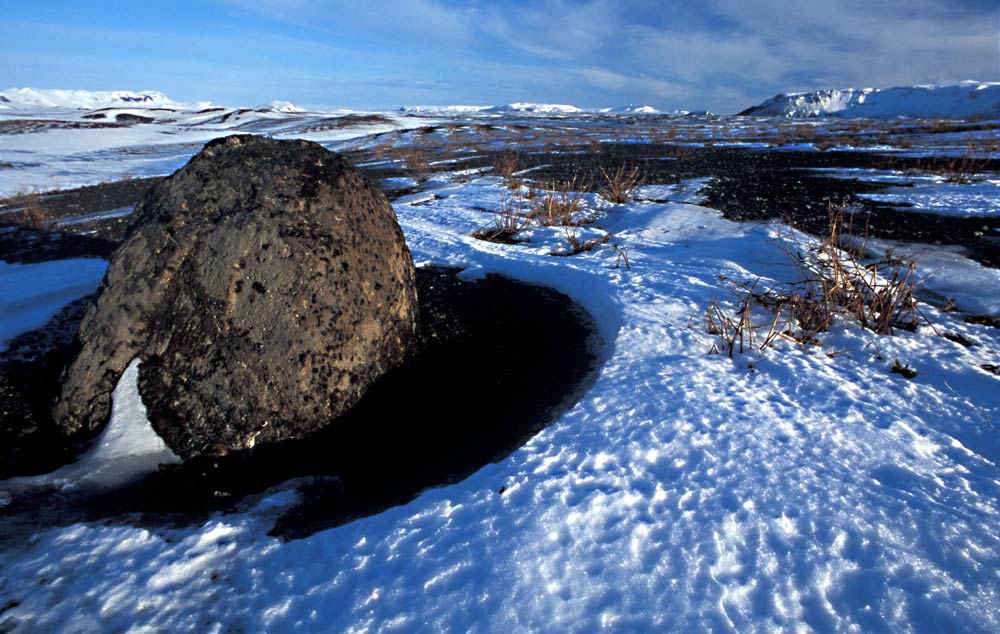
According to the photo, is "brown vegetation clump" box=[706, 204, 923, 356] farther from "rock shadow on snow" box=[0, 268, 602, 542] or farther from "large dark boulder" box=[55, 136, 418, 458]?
"large dark boulder" box=[55, 136, 418, 458]

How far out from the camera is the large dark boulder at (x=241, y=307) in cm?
229

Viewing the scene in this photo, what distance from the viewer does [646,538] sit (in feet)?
5.28

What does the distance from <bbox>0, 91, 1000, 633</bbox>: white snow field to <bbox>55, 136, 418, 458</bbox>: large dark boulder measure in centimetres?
25

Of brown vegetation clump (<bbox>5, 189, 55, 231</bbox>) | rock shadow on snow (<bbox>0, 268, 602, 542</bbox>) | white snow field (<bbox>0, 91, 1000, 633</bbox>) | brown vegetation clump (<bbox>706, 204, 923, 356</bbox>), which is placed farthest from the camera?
brown vegetation clump (<bbox>5, 189, 55, 231</bbox>)

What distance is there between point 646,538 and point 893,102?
11658 cm

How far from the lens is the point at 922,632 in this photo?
4.26ft

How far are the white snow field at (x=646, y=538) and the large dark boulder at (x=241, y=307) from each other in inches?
9.7

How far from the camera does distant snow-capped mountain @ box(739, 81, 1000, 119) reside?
6862 cm

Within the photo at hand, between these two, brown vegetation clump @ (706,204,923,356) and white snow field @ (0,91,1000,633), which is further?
brown vegetation clump @ (706,204,923,356)

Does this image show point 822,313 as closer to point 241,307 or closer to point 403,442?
point 403,442

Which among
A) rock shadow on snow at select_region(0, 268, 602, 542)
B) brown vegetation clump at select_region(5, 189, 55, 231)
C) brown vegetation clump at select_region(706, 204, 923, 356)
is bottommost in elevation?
rock shadow on snow at select_region(0, 268, 602, 542)

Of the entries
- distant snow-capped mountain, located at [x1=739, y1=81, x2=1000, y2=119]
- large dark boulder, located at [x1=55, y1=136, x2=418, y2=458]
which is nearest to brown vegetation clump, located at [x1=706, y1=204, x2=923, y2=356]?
large dark boulder, located at [x1=55, y1=136, x2=418, y2=458]

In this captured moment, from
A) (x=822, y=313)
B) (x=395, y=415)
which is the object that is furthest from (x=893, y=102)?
(x=395, y=415)

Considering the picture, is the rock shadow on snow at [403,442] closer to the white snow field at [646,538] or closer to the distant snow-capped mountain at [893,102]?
the white snow field at [646,538]
